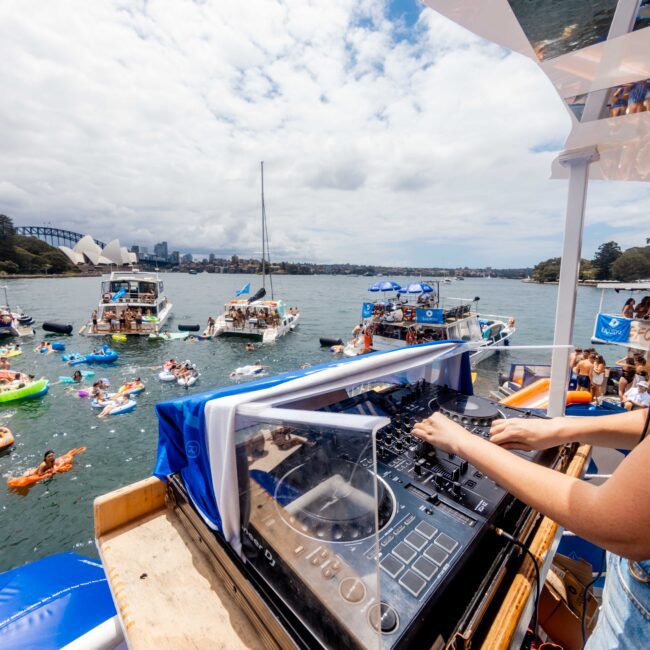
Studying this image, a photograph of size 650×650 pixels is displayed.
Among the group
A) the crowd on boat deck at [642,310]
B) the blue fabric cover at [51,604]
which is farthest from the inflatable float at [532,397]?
the crowd on boat deck at [642,310]

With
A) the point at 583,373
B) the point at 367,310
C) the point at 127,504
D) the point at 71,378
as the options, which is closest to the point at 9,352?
the point at 71,378

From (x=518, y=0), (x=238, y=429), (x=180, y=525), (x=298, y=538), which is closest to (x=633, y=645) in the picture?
Answer: (x=298, y=538)

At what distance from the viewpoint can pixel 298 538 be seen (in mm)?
1359

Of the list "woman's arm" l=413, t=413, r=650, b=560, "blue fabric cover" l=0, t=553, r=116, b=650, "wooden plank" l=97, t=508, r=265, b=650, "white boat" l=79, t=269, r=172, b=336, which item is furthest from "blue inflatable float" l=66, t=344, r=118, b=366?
"woman's arm" l=413, t=413, r=650, b=560

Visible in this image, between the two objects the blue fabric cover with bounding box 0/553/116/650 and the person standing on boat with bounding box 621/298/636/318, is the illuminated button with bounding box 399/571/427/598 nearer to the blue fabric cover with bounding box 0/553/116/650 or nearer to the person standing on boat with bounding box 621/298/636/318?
the blue fabric cover with bounding box 0/553/116/650

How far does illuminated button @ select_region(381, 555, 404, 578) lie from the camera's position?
4.07 feet

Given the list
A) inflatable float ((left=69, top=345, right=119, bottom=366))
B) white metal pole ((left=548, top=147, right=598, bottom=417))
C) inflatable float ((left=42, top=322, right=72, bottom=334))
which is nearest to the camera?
white metal pole ((left=548, top=147, right=598, bottom=417))

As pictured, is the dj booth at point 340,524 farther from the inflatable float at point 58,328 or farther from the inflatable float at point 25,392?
the inflatable float at point 58,328

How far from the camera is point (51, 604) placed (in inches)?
90.8

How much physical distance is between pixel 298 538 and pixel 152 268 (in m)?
148

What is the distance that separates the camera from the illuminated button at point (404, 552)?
131cm

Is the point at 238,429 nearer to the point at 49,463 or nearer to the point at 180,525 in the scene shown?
the point at 180,525

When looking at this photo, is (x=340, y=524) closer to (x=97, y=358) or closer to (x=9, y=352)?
(x=97, y=358)

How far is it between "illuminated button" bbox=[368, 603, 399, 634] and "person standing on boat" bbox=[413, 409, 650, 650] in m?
0.56
